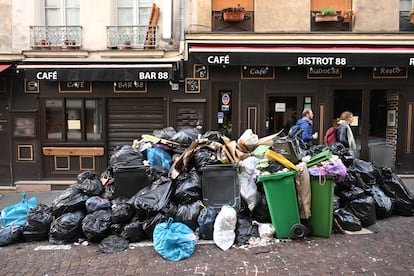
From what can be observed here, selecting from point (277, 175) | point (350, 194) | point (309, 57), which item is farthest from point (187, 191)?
point (309, 57)

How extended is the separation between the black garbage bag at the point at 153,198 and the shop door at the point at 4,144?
5708mm

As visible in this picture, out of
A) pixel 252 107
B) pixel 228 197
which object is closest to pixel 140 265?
pixel 228 197

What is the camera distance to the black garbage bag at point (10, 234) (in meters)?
5.32

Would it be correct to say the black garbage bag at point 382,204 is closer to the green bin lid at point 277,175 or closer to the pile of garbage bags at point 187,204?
the pile of garbage bags at point 187,204

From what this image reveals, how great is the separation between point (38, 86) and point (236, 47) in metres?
5.04

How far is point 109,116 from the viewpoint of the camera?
9664 mm

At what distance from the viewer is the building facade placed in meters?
9.31

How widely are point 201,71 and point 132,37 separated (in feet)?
6.51

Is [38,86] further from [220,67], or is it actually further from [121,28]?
[220,67]

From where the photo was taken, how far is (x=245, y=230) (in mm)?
5254

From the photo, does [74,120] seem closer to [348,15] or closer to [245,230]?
[245,230]

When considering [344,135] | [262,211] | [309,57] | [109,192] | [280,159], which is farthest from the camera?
[309,57]

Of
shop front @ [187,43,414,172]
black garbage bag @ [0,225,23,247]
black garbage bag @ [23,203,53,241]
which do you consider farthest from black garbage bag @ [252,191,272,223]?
shop front @ [187,43,414,172]

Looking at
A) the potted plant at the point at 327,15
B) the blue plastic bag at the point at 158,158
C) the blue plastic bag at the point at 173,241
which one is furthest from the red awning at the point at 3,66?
the potted plant at the point at 327,15
